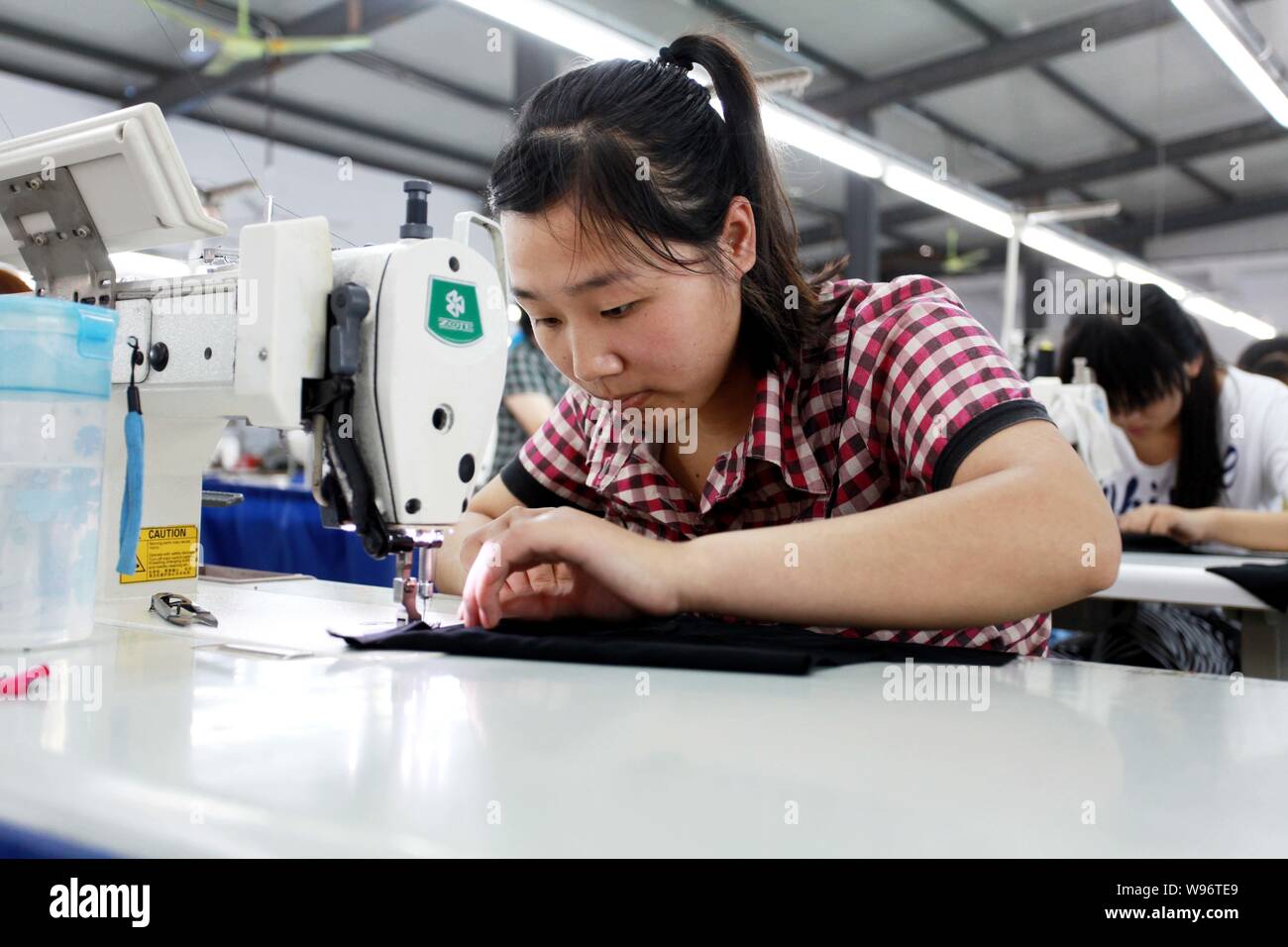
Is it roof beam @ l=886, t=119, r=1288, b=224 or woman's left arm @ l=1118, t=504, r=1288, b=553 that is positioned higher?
roof beam @ l=886, t=119, r=1288, b=224

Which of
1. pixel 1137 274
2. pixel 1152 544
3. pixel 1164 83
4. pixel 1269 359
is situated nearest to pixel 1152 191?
pixel 1137 274

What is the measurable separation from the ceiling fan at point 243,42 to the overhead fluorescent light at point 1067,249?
4.36 meters

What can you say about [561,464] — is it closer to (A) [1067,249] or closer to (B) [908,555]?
(B) [908,555]

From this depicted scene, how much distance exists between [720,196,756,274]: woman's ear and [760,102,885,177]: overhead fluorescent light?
3287 millimetres

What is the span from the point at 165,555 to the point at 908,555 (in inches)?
35.8

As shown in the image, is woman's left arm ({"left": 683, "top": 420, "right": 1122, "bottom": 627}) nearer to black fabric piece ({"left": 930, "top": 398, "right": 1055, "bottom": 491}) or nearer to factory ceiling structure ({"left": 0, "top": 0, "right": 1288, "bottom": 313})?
black fabric piece ({"left": 930, "top": 398, "right": 1055, "bottom": 491})

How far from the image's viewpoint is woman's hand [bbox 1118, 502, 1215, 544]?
221 centimetres

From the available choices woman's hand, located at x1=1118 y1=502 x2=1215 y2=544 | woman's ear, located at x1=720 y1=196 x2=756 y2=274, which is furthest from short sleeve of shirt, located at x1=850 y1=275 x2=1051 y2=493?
woman's hand, located at x1=1118 y1=502 x2=1215 y2=544

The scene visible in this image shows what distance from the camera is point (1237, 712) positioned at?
716mm

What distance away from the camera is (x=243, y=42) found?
313 centimetres

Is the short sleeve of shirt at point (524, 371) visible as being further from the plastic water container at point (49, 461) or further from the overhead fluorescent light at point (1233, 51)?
the overhead fluorescent light at point (1233, 51)

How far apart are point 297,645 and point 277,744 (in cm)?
39

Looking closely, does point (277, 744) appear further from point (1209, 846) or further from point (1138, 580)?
point (1138, 580)

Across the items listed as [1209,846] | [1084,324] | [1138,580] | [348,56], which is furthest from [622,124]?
[348,56]
